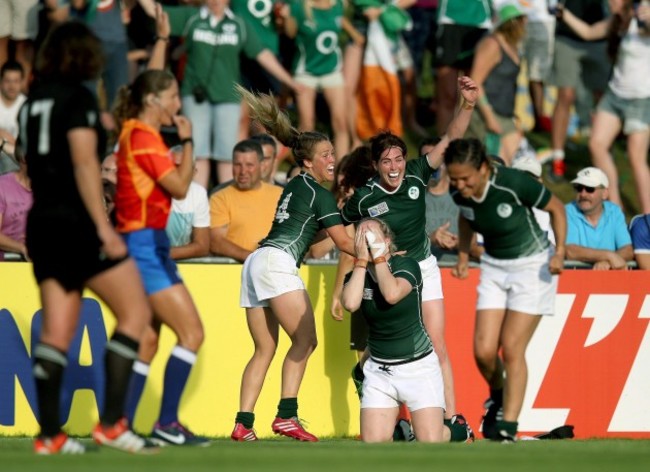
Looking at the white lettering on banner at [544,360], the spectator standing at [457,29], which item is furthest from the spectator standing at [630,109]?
the white lettering on banner at [544,360]

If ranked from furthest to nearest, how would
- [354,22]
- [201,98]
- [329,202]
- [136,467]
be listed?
1. [354,22]
2. [201,98]
3. [329,202]
4. [136,467]

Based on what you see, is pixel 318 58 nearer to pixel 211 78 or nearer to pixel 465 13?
pixel 211 78

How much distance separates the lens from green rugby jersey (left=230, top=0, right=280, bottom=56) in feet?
50.0

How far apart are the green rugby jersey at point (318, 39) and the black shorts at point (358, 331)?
13.4 feet

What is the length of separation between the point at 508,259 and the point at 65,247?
150 inches

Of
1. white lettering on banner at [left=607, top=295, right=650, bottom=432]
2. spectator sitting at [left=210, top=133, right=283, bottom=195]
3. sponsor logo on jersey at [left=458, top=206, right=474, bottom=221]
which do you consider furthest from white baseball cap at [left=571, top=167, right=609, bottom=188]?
spectator sitting at [left=210, top=133, right=283, bottom=195]

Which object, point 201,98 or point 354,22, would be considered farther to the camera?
point 354,22

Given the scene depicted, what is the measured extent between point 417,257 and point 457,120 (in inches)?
42.7

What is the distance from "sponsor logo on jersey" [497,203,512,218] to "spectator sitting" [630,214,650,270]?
251cm

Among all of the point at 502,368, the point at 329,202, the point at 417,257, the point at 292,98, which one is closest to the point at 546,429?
the point at 502,368

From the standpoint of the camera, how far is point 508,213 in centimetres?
1051

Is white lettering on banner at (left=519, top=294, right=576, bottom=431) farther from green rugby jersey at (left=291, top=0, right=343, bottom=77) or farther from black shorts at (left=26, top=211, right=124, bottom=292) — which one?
black shorts at (left=26, top=211, right=124, bottom=292)

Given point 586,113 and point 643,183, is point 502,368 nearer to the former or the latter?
point 643,183

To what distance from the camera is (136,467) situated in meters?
7.48
